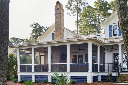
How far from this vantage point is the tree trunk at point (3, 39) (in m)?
7.02

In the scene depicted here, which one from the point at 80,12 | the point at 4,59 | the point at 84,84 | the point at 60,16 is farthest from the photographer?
the point at 80,12

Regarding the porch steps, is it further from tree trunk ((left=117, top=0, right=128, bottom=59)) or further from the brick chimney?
tree trunk ((left=117, top=0, right=128, bottom=59))

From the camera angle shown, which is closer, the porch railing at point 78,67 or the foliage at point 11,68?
the porch railing at point 78,67

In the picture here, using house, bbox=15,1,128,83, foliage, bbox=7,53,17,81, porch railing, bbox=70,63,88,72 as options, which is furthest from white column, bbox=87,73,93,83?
foliage, bbox=7,53,17,81

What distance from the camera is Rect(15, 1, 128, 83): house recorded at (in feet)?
47.6

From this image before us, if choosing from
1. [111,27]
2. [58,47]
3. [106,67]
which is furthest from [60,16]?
[106,67]

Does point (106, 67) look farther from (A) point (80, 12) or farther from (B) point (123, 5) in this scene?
(A) point (80, 12)

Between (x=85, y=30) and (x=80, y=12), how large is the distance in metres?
4.33

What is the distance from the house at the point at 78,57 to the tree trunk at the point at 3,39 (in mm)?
7542

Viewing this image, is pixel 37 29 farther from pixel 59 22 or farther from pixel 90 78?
pixel 90 78

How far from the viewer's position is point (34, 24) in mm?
50688

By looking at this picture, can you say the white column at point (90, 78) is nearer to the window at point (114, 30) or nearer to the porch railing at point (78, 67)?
the porch railing at point (78, 67)

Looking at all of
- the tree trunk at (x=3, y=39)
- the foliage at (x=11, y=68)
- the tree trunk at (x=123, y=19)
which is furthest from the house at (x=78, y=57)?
the tree trunk at (x=3, y=39)

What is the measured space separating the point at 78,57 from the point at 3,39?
13.7 meters
